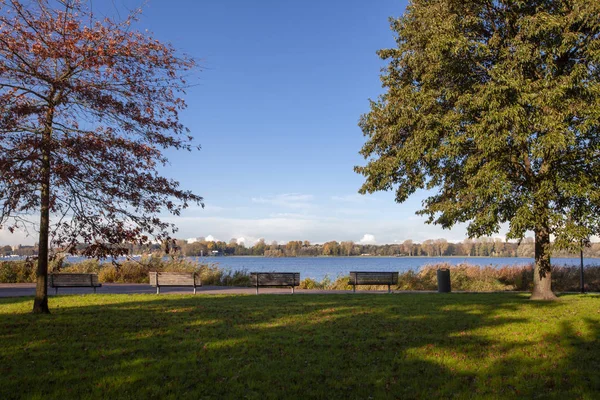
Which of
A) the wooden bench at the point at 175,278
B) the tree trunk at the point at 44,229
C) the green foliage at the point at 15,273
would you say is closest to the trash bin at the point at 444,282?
the wooden bench at the point at 175,278

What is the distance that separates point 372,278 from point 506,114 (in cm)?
869

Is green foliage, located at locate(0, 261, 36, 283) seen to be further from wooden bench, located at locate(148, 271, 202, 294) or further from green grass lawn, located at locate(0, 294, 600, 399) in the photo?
green grass lawn, located at locate(0, 294, 600, 399)

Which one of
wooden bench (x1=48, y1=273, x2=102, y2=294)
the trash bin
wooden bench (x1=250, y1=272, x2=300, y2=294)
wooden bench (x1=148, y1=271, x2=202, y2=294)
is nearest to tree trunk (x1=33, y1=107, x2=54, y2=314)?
wooden bench (x1=48, y1=273, x2=102, y2=294)

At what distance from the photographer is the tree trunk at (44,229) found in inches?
409

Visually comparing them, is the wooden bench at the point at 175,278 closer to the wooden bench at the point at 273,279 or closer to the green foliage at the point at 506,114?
the wooden bench at the point at 273,279

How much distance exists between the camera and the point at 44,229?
11531 mm

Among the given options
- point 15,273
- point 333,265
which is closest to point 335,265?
point 333,265

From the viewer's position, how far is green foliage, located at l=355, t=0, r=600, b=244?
13.3 metres

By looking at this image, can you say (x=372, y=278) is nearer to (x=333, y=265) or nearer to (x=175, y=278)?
(x=175, y=278)

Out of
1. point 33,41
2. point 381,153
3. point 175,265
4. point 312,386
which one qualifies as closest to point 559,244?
point 381,153

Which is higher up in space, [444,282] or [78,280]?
[78,280]

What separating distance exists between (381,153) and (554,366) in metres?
12.9

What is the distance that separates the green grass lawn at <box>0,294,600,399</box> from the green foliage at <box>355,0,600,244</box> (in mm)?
3365

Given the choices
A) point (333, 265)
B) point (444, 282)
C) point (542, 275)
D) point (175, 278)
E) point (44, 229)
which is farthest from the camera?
point (333, 265)
